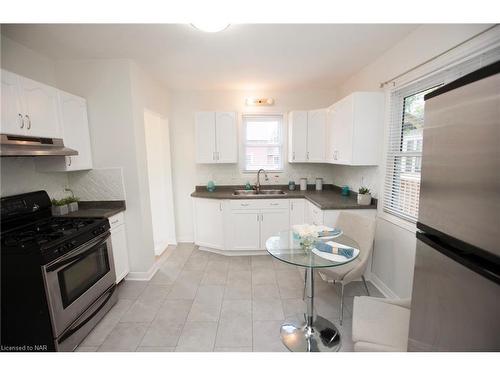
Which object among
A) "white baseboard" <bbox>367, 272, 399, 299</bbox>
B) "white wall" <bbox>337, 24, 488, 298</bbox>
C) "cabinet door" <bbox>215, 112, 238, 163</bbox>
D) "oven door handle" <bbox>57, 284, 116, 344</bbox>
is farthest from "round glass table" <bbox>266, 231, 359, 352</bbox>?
"cabinet door" <bbox>215, 112, 238, 163</bbox>

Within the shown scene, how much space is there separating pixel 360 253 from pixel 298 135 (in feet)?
6.64

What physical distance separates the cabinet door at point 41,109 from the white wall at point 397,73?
3314 mm

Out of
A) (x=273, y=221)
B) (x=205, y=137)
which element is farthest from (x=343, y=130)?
(x=205, y=137)

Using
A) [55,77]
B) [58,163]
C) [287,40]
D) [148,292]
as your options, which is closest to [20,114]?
[58,163]

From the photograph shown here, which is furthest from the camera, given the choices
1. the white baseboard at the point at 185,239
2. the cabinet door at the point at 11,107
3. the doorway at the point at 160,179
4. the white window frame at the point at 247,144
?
the white baseboard at the point at 185,239

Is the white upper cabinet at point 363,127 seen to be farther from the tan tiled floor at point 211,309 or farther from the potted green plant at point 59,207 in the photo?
the potted green plant at point 59,207

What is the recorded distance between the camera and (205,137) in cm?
331

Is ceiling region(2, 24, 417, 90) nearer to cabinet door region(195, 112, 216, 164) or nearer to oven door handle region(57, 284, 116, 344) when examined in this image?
cabinet door region(195, 112, 216, 164)

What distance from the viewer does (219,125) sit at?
3.31 metres

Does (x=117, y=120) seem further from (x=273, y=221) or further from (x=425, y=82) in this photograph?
(x=425, y=82)

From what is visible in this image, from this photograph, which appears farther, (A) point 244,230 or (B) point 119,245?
(A) point 244,230

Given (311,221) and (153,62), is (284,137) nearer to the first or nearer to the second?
(311,221)

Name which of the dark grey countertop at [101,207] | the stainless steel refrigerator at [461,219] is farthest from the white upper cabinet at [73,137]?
the stainless steel refrigerator at [461,219]

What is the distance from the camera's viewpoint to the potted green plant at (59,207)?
2.16 metres
